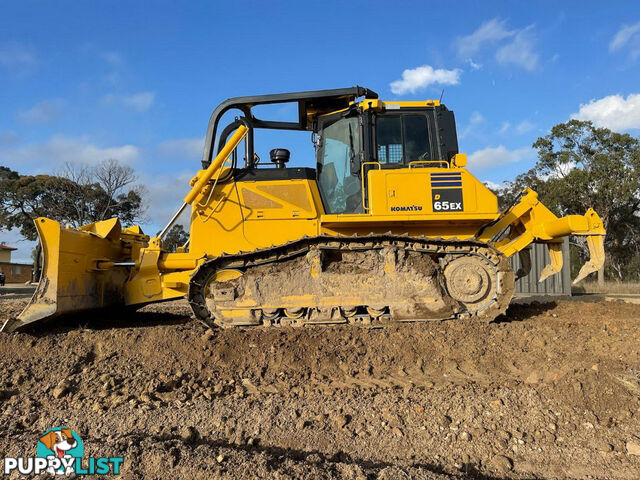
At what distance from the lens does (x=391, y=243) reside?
591 centimetres

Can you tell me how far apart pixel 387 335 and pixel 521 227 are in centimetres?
305

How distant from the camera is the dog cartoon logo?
2520mm

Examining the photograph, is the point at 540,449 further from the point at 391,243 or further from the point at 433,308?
the point at 391,243

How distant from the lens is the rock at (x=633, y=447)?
2.94 m

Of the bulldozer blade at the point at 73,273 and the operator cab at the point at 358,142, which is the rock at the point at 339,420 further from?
→ the bulldozer blade at the point at 73,273

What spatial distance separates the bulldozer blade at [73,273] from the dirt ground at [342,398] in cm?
33

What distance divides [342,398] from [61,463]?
2208 mm

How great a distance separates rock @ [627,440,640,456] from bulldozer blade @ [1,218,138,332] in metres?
6.11

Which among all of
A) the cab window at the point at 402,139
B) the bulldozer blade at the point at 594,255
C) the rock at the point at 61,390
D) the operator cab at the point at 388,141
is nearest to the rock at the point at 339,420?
the rock at the point at 61,390

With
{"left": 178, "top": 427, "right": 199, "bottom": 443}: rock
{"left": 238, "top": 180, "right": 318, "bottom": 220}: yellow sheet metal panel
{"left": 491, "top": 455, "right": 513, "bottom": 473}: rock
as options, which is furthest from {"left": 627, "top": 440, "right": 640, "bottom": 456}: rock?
{"left": 238, "top": 180, "right": 318, "bottom": 220}: yellow sheet metal panel

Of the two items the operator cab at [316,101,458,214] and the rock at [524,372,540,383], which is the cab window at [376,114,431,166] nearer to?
the operator cab at [316,101,458,214]

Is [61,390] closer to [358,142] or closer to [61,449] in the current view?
[61,449]

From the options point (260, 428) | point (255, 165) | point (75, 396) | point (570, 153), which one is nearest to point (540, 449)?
point (260, 428)

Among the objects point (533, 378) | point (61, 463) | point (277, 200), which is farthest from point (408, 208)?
point (61, 463)
